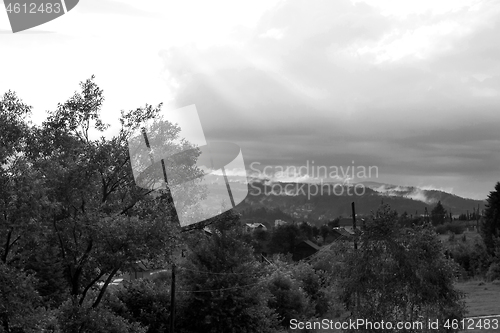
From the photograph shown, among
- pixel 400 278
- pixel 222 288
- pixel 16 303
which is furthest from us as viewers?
pixel 222 288

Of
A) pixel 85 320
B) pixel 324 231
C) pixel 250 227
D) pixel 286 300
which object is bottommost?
pixel 324 231

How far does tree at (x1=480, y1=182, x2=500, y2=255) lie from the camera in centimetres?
7831

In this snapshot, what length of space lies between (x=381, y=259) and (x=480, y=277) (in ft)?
174

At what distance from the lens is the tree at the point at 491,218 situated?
7831 centimetres

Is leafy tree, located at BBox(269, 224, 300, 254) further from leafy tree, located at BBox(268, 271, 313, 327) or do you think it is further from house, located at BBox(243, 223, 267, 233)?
leafy tree, located at BBox(268, 271, 313, 327)

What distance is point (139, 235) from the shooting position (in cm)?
1964

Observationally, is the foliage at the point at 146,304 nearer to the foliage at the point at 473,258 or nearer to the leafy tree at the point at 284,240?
the foliage at the point at 473,258

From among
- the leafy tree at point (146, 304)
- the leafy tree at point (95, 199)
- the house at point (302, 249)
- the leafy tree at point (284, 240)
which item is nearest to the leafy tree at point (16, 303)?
the leafy tree at point (95, 199)

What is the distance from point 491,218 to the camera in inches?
3189

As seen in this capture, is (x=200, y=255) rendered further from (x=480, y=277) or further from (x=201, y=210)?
(x=480, y=277)

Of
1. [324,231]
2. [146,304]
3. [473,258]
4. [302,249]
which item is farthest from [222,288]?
[324,231]

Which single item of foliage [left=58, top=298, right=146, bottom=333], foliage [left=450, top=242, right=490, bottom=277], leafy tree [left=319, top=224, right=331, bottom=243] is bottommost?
leafy tree [left=319, top=224, right=331, bottom=243]

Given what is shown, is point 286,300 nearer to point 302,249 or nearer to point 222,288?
point 222,288

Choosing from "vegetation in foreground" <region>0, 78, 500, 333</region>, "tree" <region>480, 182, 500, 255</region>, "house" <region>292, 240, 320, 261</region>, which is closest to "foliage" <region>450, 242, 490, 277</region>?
"tree" <region>480, 182, 500, 255</region>
